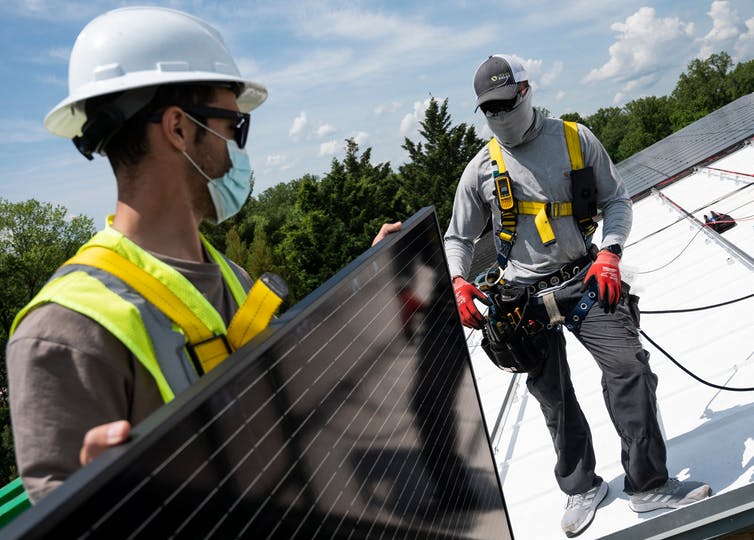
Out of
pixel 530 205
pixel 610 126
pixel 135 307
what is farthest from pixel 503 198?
pixel 610 126

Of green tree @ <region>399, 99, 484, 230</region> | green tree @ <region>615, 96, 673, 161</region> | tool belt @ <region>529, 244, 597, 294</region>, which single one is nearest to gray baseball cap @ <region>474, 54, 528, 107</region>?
tool belt @ <region>529, 244, 597, 294</region>

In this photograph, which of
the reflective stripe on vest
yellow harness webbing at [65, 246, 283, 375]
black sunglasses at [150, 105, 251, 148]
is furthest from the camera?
black sunglasses at [150, 105, 251, 148]

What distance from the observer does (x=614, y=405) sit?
3.29 meters

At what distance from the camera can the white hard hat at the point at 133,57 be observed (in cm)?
170

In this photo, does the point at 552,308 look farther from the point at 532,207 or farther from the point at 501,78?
the point at 501,78

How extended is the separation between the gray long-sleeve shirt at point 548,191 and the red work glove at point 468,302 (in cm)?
22

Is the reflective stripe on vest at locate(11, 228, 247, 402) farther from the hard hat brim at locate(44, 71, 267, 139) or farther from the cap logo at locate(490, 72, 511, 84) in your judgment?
the cap logo at locate(490, 72, 511, 84)

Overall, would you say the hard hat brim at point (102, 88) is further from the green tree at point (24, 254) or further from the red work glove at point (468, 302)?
the green tree at point (24, 254)

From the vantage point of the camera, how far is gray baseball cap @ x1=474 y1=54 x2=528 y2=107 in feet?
12.1

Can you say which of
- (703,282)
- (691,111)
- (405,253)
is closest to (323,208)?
(703,282)

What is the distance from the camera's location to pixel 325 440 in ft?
4.71

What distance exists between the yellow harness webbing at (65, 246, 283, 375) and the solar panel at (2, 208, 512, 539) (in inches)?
6.7

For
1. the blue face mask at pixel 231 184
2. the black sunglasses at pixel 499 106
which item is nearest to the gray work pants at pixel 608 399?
the black sunglasses at pixel 499 106

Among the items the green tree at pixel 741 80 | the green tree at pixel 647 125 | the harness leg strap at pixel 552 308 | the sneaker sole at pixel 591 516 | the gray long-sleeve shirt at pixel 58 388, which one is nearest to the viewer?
the gray long-sleeve shirt at pixel 58 388
